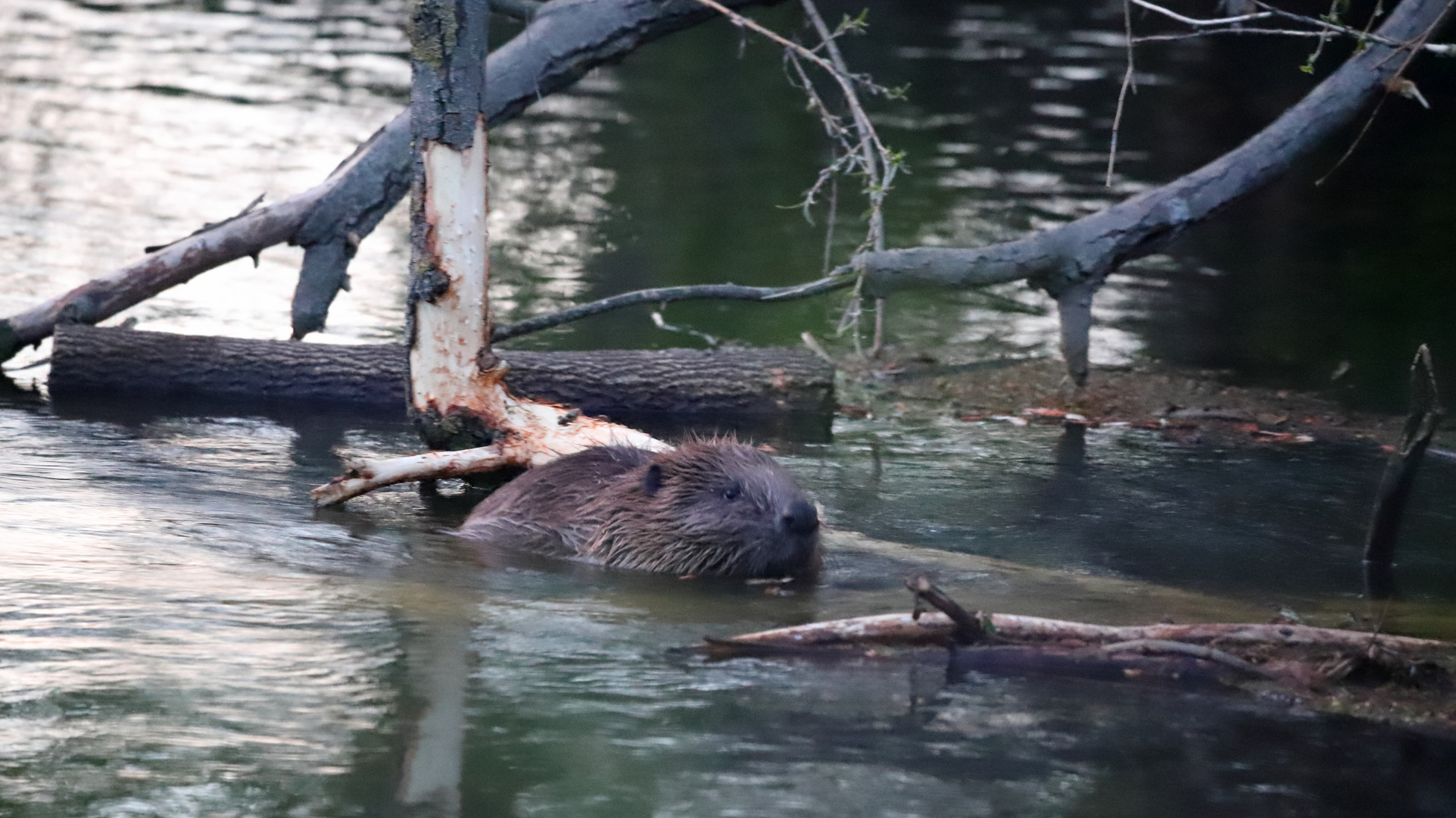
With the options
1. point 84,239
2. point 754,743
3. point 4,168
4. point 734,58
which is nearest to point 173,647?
point 754,743

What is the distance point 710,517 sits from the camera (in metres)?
5.82

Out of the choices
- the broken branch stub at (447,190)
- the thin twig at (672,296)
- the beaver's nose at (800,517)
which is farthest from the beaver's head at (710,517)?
the thin twig at (672,296)

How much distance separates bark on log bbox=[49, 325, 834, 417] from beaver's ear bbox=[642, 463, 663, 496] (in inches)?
84.7

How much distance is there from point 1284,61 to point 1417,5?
627 inches

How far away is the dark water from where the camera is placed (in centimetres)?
393

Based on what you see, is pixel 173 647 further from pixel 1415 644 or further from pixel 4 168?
pixel 4 168

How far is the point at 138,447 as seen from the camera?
23.6 feet

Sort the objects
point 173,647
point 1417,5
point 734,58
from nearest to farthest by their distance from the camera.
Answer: point 173,647
point 1417,5
point 734,58

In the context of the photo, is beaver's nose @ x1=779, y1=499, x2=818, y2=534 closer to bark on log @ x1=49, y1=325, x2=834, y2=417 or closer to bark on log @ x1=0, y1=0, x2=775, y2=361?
bark on log @ x1=49, y1=325, x2=834, y2=417

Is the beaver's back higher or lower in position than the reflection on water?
higher

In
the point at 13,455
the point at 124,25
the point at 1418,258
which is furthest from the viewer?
the point at 124,25

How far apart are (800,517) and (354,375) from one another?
3.42m

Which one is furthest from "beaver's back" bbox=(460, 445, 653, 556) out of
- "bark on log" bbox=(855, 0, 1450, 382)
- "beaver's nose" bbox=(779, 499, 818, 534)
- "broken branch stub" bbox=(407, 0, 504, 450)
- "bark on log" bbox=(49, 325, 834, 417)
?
"bark on log" bbox=(855, 0, 1450, 382)

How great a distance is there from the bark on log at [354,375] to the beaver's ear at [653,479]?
215 centimetres
